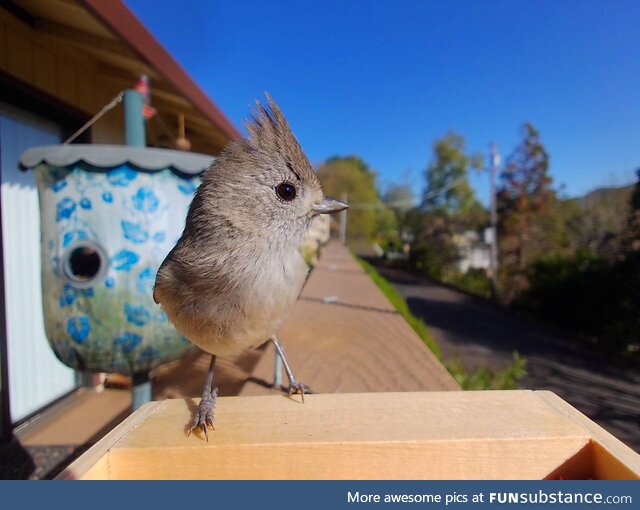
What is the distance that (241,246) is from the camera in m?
0.96

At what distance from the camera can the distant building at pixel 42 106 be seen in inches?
75.6

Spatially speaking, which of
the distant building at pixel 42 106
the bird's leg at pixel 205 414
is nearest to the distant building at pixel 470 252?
the distant building at pixel 42 106

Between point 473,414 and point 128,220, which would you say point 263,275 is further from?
point 128,220

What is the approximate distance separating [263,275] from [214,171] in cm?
29

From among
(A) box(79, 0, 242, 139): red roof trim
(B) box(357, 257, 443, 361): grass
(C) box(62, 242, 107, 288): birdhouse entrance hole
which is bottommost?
(B) box(357, 257, 443, 361): grass

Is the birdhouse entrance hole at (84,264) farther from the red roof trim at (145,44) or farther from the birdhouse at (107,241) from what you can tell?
the red roof trim at (145,44)

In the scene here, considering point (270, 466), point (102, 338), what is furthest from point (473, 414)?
point (102, 338)

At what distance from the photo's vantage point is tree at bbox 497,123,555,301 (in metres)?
8.03

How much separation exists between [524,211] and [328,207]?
9.66 metres

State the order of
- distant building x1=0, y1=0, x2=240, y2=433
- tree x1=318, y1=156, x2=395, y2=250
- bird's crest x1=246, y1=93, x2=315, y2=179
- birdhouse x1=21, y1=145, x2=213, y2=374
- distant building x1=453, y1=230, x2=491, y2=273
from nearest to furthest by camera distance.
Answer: bird's crest x1=246, y1=93, x2=315, y2=179
birdhouse x1=21, y1=145, x2=213, y2=374
distant building x1=0, y1=0, x2=240, y2=433
distant building x1=453, y1=230, x2=491, y2=273
tree x1=318, y1=156, x2=395, y2=250

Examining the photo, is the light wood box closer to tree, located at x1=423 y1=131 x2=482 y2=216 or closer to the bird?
the bird

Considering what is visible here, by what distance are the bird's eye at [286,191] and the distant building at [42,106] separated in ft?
3.84

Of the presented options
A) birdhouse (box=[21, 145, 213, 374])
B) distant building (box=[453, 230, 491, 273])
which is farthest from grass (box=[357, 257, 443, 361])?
distant building (box=[453, 230, 491, 273])

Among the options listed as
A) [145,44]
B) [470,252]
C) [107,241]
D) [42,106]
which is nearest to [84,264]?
[107,241]
